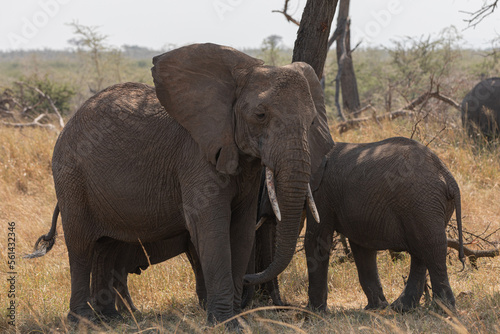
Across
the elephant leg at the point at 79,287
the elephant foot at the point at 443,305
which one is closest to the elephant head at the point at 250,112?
the elephant foot at the point at 443,305

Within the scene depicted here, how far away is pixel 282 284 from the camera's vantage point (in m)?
5.52

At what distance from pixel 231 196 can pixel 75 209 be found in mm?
1278

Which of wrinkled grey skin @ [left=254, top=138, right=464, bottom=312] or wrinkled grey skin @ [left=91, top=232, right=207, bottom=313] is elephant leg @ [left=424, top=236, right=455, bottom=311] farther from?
wrinkled grey skin @ [left=91, top=232, right=207, bottom=313]

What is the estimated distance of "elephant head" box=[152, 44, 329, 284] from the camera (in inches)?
141

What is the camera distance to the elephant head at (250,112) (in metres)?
3.57

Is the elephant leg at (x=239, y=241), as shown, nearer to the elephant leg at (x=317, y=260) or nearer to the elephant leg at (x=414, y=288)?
the elephant leg at (x=317, y=260)

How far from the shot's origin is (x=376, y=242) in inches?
174

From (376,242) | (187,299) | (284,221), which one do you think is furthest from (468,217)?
(284,221)

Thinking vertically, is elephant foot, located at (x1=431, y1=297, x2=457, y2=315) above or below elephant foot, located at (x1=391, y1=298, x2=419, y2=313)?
above

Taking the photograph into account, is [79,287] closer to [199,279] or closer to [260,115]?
[199,279]

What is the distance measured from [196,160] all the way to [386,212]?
1403mm

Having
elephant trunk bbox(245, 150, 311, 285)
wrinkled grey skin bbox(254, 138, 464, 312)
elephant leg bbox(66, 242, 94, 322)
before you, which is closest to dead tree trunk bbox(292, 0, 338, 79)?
wrinkled grey skin bbox(254, 138, 464, 312)

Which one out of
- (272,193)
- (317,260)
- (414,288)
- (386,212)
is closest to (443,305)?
(414,288)

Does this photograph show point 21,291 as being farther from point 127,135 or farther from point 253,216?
point 253,216
